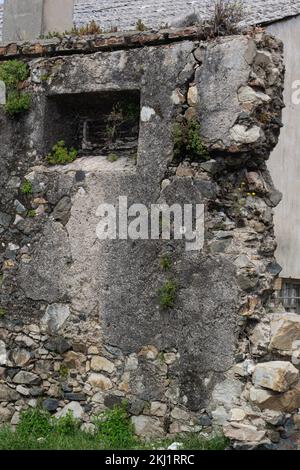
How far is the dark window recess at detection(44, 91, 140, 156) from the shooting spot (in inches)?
263

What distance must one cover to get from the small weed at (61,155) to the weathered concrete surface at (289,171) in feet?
19.7

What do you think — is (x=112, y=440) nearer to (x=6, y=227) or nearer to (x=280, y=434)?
(x=280, y=434)

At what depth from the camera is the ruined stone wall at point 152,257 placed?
235 inches

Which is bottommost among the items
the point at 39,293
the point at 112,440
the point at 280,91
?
the point at 112,440

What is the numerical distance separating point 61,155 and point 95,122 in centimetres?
43

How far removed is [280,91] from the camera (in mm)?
6367

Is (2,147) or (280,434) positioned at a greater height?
(2,147)

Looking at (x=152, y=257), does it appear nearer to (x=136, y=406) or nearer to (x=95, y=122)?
(x=136, y=406)

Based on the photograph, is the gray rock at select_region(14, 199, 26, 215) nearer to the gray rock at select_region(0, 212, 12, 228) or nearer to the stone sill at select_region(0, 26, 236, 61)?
the gray rock at select_region(0, 212, 12, 228)

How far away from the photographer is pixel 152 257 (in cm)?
625

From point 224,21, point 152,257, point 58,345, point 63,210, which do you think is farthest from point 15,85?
point 58,345

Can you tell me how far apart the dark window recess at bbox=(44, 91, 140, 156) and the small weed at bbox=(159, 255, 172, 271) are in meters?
0.99

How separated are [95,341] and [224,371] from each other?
109 cm

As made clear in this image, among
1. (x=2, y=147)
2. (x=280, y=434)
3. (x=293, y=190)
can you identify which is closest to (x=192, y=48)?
(x=2, y=147)
